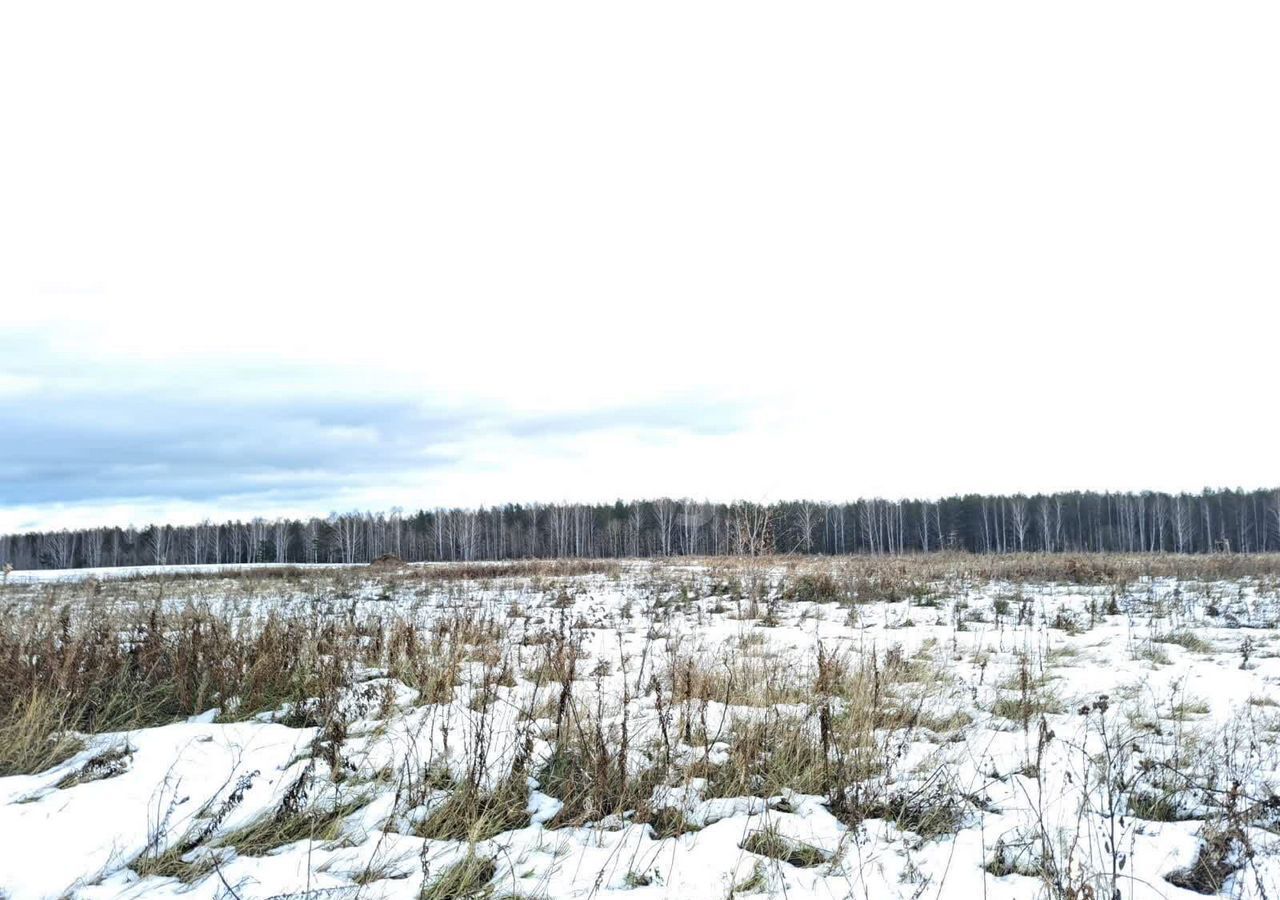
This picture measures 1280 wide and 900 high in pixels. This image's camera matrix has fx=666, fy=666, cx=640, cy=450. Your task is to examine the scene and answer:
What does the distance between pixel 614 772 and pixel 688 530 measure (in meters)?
65.9

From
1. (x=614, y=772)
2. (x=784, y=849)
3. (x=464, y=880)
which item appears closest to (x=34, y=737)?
(x=464, y=880)

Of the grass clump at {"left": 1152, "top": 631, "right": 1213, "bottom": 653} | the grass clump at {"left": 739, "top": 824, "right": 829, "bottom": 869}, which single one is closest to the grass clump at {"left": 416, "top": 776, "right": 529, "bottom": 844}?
Answer: the grass clump at {"left": 739, "top": 824, "right": 829, "bottom": 869}

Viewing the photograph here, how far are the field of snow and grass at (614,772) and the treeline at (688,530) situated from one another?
59.1 m

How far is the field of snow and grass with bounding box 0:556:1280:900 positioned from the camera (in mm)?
2861

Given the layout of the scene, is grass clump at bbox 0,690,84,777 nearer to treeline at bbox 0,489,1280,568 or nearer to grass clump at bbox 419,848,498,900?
grass clump at bbox 419,848,498,900

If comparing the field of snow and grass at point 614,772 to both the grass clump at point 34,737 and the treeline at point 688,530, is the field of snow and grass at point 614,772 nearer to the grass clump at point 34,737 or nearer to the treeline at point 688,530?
the grass clump at point 34,737

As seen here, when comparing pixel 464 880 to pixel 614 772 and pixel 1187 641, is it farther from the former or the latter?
pixel 1187 641

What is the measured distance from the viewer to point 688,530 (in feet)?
227

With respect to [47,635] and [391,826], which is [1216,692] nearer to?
[391,826]

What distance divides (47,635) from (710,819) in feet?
19.7

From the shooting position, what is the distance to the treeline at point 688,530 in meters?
68.0

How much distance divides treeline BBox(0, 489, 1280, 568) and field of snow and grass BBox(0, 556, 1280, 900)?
59.1 metres

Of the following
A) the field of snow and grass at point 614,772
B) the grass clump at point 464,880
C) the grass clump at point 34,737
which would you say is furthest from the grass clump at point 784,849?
the grass clump at point 34,737

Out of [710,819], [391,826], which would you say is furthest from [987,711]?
[391,826]
